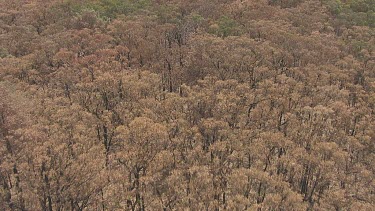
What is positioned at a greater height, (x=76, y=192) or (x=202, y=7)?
(x=202, y=7)

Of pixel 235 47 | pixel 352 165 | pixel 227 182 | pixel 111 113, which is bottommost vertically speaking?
pixel 352 165

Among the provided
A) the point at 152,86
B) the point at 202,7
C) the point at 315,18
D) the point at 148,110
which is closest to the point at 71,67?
the point at 152,86

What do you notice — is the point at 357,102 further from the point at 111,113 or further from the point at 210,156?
the point at 111,113

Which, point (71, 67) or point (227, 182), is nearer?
point (227, 182)

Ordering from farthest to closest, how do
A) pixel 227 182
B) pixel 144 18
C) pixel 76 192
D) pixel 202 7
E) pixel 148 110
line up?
pixel 202 7 → pixel 144 18 → pixel 148 110 → pixel 227 182 → pixel 76 192

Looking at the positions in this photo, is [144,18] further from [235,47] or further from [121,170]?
[121,170]

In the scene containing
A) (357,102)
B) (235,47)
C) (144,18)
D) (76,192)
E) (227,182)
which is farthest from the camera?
(144,18)
